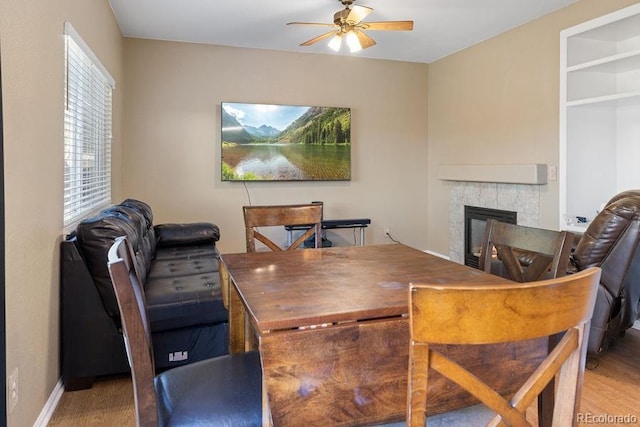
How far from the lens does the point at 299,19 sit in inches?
163

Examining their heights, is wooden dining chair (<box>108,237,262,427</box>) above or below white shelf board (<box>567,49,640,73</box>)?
below

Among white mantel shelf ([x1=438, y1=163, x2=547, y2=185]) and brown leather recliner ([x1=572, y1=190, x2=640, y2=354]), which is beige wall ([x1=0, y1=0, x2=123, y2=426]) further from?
white mantel shelf ([x1=438, y1=163, x2=547, y2=185])

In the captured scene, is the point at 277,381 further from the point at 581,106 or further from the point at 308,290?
the point at 581,106

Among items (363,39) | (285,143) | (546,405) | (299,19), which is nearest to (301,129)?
(285,143)

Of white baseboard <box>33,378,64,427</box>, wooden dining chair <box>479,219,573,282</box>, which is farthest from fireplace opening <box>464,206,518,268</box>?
white baseboard <box>33,378,64,427</box>

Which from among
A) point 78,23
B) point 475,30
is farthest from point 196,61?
point 475,30

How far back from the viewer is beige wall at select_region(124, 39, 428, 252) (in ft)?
15.5

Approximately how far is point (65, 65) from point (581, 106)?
157 inches

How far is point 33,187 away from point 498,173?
160 inches

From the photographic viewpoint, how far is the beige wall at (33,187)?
1.62 meters

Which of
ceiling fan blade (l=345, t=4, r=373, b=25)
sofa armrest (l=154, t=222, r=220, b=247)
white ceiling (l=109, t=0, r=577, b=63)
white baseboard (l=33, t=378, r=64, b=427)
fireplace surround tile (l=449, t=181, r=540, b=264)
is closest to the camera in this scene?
white baseboard (l=33, t=378, r=64, b=427)

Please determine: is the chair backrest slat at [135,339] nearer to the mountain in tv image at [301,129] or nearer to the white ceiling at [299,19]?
the white ceiling at [299,19]

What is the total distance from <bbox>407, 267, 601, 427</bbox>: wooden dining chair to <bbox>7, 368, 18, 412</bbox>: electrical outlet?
156cm

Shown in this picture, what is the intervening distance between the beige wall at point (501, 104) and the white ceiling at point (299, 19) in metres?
0.17
